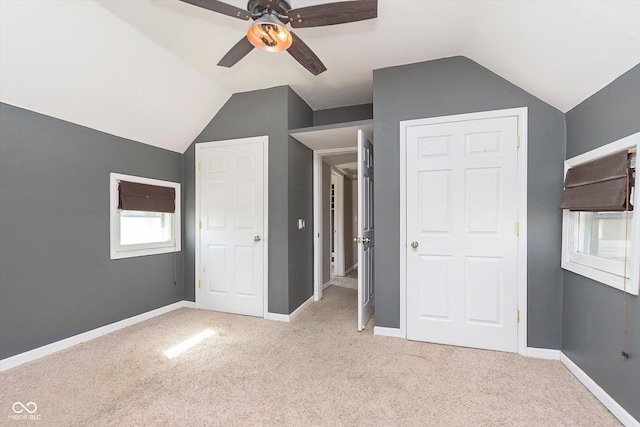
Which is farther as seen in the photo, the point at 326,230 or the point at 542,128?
the point at 326,230

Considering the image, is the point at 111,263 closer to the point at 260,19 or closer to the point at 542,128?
the point at 260,19

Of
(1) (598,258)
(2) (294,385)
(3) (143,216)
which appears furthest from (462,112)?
(3) (143,216)

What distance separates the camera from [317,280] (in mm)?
3943

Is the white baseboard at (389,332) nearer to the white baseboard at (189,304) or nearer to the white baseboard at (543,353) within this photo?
the white baseboard at (543,353)

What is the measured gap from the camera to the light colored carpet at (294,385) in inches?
64.7

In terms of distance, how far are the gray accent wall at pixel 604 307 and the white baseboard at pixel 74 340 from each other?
4.09 metres

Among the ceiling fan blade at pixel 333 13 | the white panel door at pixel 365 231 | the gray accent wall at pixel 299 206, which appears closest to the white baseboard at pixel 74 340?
the gray accent wall at pixel 299 206

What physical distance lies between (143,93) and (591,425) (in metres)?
4.27

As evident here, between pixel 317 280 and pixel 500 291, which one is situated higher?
pixel 500 291

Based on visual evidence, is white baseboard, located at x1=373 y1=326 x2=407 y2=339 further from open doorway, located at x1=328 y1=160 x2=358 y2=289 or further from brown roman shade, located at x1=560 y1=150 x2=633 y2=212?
open doorway, located at x1=328 y1=160 x2=358 y2=289

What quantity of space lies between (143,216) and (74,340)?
53.9 inches

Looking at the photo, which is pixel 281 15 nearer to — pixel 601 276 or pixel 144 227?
pixel 601 276

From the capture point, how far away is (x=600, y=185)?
177 centimetres

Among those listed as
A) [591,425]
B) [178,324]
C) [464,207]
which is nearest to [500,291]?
[464,207]
